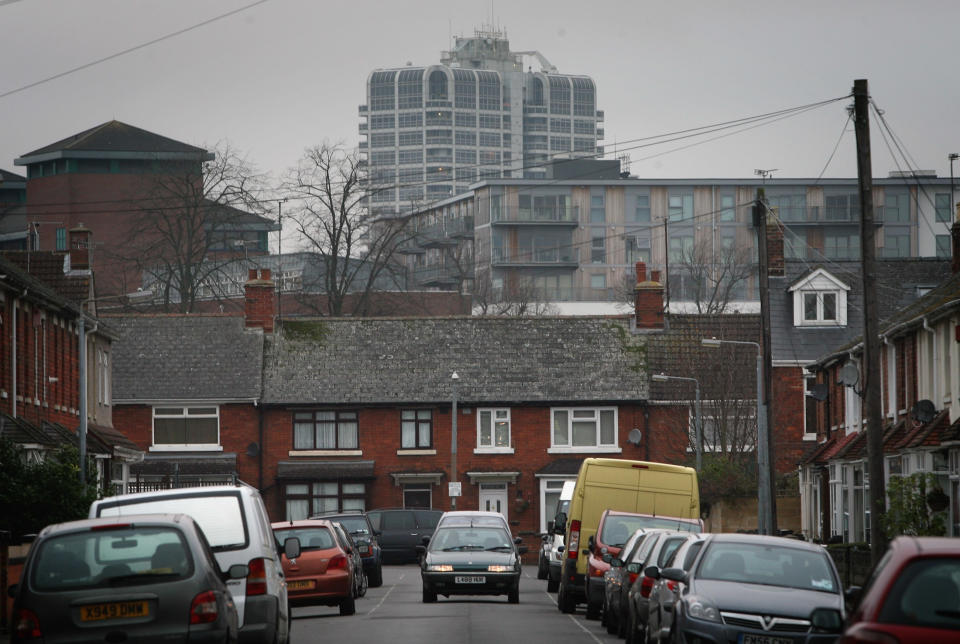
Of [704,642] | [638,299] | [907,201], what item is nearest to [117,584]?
[704,642]

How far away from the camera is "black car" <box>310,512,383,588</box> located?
38.5 meters

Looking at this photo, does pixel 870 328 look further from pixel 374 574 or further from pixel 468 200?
pixel 468 200

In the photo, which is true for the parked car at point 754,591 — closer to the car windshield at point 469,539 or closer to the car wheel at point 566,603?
the car wheel at point 566,603

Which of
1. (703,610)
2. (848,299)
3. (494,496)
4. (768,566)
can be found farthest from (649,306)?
(703,610)

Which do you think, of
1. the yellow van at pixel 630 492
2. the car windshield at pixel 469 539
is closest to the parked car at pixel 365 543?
the car windshield at pixel 469 539

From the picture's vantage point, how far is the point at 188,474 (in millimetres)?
57562

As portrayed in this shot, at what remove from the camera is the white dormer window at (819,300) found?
195ft

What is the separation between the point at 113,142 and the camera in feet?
346

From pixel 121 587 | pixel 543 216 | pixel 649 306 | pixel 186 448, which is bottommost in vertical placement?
pixel 186 448

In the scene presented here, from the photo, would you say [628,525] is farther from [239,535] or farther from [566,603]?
[239,535]

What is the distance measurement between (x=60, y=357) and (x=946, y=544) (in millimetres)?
33187

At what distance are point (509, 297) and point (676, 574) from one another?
10296 centimetres

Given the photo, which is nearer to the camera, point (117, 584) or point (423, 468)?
point (117, 584)

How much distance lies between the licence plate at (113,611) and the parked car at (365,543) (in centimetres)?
2381
